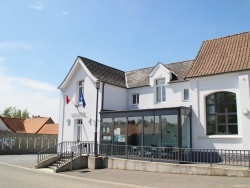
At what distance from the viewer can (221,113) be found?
1688cm

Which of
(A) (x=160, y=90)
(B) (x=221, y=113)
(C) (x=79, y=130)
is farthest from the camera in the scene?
(C) (x=79, y=130)

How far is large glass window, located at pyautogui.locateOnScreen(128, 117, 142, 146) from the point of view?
1903cm

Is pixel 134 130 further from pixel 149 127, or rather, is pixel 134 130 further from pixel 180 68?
pixel 180 68

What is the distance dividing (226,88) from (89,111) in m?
11.0

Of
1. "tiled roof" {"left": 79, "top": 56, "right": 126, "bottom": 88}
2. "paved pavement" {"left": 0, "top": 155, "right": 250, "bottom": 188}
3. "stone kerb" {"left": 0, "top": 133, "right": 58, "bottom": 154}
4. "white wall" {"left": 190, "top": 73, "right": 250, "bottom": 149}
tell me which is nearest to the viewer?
"paved pavement" {"left": 0, "top": 155, "right": 250, "bottom": 188}

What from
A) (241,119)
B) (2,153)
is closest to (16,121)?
(2,153)

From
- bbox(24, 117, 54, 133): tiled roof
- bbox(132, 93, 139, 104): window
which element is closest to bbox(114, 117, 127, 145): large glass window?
bbox(132, 93, 139, 104): window

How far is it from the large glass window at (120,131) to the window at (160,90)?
11.8 ft

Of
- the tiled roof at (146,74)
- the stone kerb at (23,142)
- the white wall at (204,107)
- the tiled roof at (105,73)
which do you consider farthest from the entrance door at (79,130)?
the white wall at (204,107)

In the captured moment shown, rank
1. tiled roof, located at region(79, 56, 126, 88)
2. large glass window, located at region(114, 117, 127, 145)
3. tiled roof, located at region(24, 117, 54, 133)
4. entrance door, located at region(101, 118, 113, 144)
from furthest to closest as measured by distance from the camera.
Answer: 1. tiled roof, located at region(24, 117, 54, 133)
2. tiled roof, located at region(79, 56, 126, 88)
3. entrance door, located at region(101, 118, 113, 144)
4. large glass window, located at region(114, 117, 127, 145)

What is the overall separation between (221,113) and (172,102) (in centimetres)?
445

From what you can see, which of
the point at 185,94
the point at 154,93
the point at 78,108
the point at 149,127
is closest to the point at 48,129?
the point at 78,108

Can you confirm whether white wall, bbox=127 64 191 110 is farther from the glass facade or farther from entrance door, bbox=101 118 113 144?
entrance door, bbox=101 118 113 144

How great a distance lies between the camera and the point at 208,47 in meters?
19.7
